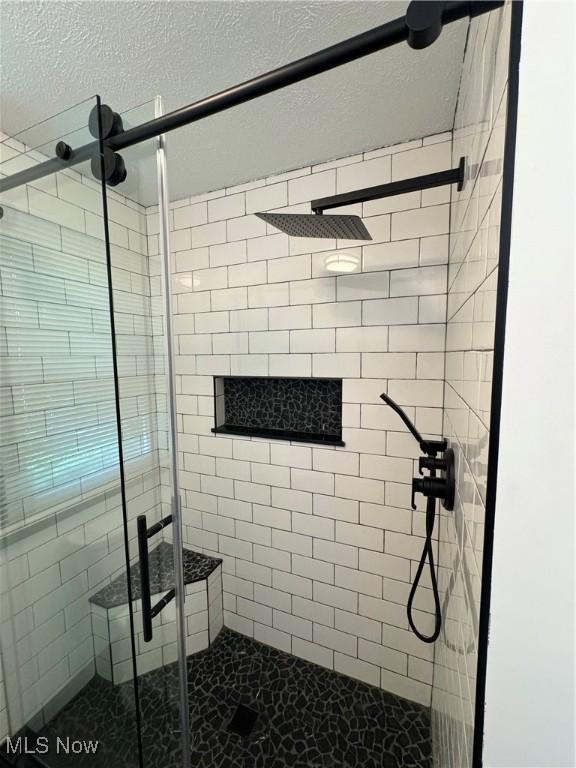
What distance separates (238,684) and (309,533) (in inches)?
33.0

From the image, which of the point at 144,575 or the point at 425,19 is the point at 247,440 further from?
the point at 425,19

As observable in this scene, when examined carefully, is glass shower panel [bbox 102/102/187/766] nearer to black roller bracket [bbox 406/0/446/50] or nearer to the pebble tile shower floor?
the pebble tile shower floor

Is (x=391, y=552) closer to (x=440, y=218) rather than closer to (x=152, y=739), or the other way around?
(x=152, y=739)

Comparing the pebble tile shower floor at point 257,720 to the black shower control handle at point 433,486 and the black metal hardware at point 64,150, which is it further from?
the black metal hardware at point 64,150

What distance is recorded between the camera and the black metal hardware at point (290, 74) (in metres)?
0.45

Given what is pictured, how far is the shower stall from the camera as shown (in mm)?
757

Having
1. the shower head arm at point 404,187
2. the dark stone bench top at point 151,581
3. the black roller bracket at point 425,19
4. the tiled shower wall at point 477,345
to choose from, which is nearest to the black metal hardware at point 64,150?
the shower head arm at point 404,187

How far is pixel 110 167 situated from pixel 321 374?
1.12 metres

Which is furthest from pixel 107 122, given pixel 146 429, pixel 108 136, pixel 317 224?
pixel 146 429

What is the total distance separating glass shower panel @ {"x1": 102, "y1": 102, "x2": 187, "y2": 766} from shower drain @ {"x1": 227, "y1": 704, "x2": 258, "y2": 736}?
24.7 inches

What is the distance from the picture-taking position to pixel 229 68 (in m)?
0.99

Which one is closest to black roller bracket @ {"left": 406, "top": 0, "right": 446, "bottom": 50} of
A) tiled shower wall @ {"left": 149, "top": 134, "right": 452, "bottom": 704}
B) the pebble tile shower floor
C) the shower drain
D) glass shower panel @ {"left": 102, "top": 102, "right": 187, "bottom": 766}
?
glass shower panel @ {"left": 102, "top": 102, "right": 187, "bottom": 766}

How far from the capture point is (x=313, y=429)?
169 cm

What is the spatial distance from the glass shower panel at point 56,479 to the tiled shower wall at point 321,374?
2.63ft
